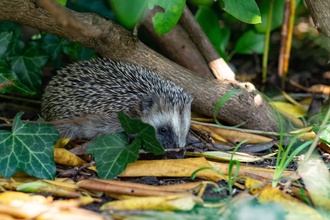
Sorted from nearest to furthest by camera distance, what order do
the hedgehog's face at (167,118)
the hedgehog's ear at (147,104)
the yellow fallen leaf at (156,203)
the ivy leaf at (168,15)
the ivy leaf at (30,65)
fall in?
the yellow fallen leaf at (156,203)
the ivy leaf at (168,15)
the hedgehog's face at (167,118)
the hedgehog's ear at (147,104)
the ivy leaf at (30,65)

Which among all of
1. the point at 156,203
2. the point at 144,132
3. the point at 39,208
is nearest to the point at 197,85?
the point at 144,132

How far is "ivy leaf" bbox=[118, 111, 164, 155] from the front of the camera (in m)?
3.40

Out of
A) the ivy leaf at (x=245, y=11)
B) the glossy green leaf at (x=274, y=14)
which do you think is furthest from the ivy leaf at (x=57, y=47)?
the glossy green leaf at (x=274, y=14)

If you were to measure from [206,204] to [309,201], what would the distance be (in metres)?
0.58

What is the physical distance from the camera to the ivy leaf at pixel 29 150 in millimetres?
3305

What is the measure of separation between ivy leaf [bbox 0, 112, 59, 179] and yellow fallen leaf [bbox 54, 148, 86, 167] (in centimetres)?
12

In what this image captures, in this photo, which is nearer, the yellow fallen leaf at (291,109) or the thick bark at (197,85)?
the thick bark at (197,85)

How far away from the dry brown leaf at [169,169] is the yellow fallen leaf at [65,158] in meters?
0.37

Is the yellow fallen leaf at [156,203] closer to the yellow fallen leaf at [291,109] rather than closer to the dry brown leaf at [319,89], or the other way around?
the yellow fallen leaf at [291,109]

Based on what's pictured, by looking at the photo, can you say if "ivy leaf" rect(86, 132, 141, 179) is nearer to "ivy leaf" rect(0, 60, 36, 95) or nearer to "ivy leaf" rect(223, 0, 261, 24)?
"ivy leaf" rect(0, 60, 36, 95)

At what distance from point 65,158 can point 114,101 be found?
66cm

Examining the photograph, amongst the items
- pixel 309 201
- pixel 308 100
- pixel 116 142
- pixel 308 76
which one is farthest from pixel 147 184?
pixel 308 76

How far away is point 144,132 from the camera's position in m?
3.43

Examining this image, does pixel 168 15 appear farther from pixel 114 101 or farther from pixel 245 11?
pixel 114 101
